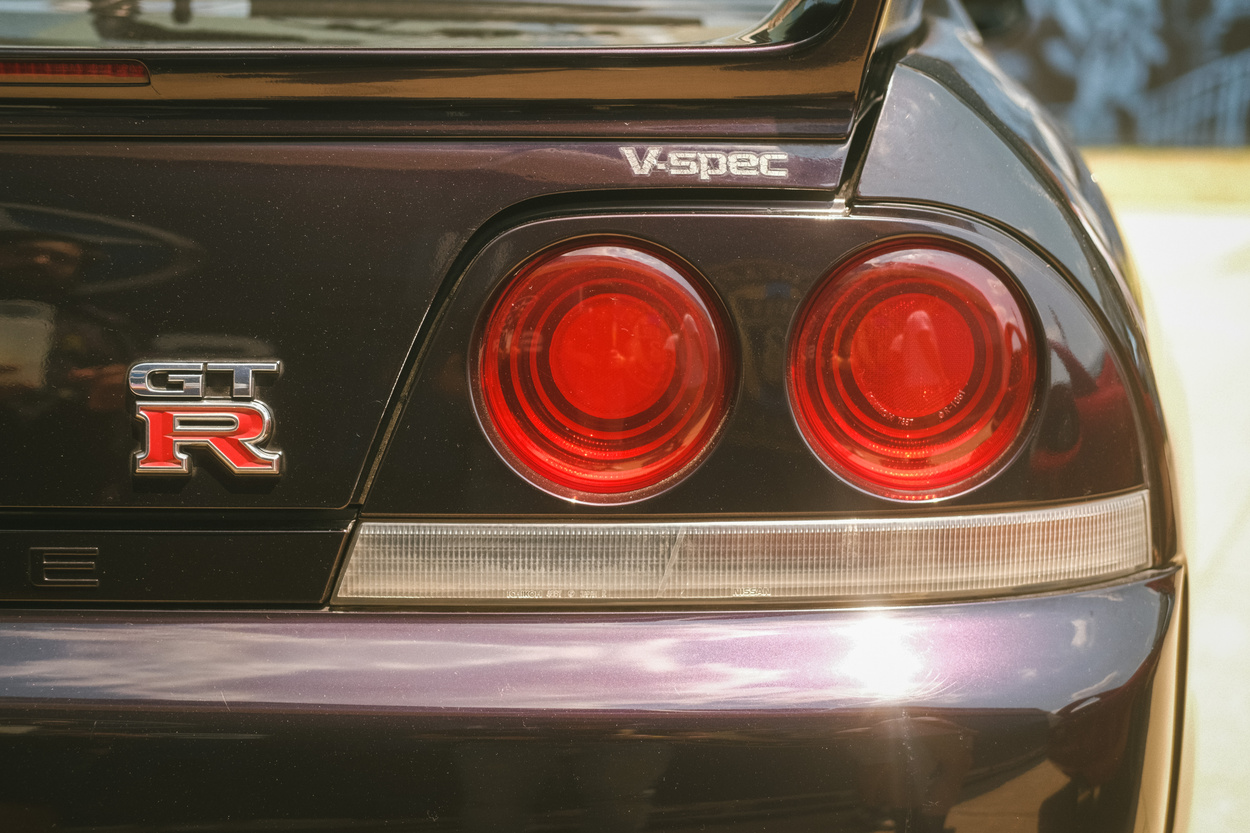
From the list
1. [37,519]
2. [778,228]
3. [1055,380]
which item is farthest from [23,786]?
[1055,380]

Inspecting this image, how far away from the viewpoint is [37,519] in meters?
1.05

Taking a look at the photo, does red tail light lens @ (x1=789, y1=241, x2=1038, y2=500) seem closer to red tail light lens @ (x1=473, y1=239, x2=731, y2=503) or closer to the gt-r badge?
red tail light lens @ (x1=473, y1=239, x2=731, y2=503)

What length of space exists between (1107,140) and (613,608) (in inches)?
649

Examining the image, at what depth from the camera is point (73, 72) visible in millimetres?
1002

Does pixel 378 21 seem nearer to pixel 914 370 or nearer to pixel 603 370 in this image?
pixel 603 370

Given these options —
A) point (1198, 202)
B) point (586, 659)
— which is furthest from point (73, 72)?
point (1198, 202)

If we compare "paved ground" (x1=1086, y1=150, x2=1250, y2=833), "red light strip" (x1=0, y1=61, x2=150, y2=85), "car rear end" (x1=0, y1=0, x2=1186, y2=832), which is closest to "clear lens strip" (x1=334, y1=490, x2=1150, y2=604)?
"car rear end" (x1=0, y1=0, x2=1186, y2=832)

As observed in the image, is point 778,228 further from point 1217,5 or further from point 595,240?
point 1217,5

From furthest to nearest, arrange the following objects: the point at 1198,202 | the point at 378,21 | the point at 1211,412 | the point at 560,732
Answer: the point at 1198,202 < the point at 1211,412 < the point at 378,21 < the point at 560,732

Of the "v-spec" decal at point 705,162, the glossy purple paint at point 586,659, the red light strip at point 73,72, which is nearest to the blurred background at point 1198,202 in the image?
the glossy purple paint at point 586,659

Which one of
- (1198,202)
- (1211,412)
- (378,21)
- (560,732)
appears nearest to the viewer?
(560,732)

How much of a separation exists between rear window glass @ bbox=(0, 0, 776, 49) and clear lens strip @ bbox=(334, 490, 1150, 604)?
62 cm

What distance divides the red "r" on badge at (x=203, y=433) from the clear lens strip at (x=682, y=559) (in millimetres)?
135

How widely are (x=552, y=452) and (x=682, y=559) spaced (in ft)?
0.54
